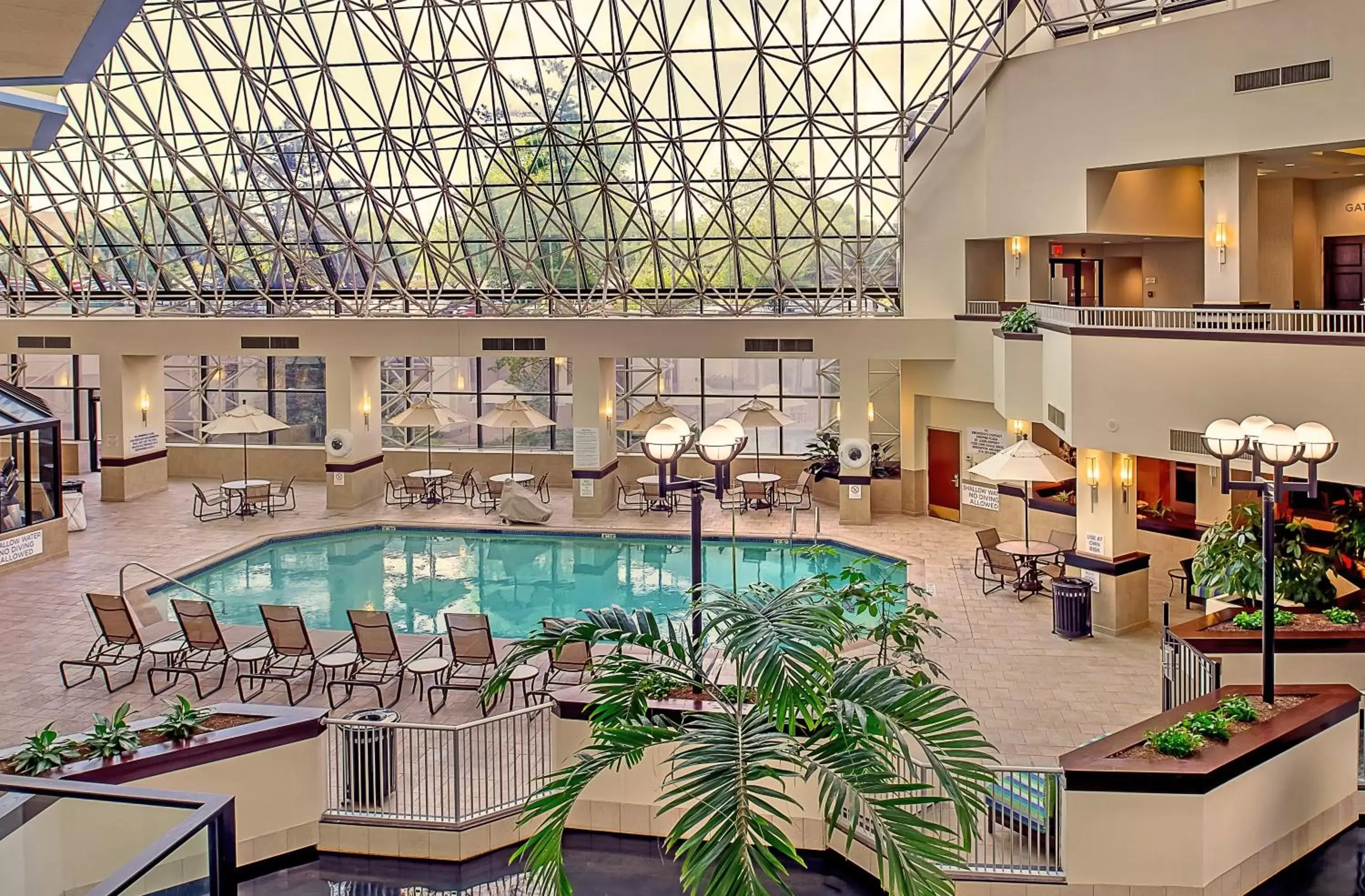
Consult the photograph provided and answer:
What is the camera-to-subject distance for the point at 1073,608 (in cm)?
1598

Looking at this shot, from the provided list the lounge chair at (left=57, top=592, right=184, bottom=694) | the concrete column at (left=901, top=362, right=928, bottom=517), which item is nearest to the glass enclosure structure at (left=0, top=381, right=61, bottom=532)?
the lounge chair at (left=57, top=592, right=184, bottom=694)

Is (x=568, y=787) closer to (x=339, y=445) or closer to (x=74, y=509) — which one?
(x=74, y=509)

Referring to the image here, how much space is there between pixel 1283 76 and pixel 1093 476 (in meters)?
6.09

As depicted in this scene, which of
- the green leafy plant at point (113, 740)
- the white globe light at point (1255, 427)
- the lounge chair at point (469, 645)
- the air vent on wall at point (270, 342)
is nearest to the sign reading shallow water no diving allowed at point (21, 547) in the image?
the air vent on wall at point (270, 342)

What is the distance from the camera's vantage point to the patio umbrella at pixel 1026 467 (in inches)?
714

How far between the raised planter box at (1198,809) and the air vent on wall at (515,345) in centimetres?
1809

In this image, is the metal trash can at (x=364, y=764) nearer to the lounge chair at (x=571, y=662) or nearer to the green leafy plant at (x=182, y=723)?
the green leafy plant at (x=182, y=723)

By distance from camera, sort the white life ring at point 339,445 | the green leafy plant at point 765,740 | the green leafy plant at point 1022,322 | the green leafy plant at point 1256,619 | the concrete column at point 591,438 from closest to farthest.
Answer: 1. the green leafy plant at point 765,740
2. the green leafy plant at point 1256,619
3. the green leafy plant at point 1022,322
4. the concrete column at point 591,438
5. the white life ring at point 339,445

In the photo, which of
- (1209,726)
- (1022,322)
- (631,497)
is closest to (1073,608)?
(1022,322)

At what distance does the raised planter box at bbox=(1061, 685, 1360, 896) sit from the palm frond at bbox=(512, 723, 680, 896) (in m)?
3.49

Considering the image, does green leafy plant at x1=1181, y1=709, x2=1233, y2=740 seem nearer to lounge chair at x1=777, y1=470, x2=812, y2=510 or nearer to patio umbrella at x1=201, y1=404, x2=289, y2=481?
lounge chair at x1=777, y1=470, x2=812, y2=510

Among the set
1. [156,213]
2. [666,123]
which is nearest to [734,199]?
[666,123]

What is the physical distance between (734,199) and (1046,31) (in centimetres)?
681

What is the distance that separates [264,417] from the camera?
84.5 ft
